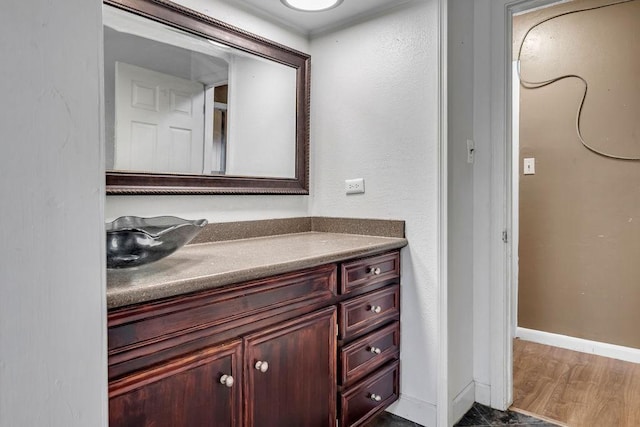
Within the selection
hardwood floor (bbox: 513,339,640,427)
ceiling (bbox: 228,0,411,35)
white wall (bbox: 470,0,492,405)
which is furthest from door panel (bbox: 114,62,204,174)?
hardwood floor (bbox: 513,339,640,427)

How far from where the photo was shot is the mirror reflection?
4.80 feet

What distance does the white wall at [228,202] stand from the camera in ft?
4.96

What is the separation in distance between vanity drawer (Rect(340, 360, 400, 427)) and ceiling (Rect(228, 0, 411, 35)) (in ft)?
5.41

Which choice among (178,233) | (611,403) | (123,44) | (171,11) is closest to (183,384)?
(178,233)

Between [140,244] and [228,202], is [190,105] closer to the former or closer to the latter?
[228,202]

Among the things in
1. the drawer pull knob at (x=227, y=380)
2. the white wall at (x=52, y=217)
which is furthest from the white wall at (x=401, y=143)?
the white wall at (x=52, y=217)

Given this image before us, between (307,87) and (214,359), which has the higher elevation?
(307,87)

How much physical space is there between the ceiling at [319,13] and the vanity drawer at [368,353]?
1471 millimetres

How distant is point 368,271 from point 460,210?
58 cm

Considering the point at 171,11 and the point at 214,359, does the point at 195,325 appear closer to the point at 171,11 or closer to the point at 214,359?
the point at 214,359

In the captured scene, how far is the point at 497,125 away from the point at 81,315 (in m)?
1.89

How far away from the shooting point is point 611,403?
2.02 metres

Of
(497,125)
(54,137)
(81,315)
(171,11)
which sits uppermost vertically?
(171,11)

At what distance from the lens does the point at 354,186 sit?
2.03m
